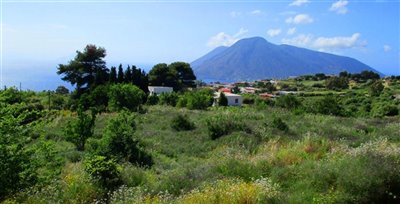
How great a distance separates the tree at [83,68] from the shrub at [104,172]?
134 ft

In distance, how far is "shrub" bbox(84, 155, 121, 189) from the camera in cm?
805

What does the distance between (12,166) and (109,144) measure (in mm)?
5723

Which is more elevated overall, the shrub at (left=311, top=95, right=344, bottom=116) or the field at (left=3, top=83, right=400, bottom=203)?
the field at (left=3, top=83, right=400, bottom=203)

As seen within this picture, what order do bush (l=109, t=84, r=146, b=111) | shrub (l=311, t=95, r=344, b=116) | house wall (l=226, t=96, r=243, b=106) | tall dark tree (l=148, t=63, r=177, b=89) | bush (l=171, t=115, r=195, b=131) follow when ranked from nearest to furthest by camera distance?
bush (l=171, t=115, r=195, b=131)
bush (l=109, t=84, r=146, b=111)
shrub (l=311, t=95, r=344, b=116)
house wall (l=226, t=96, r=243, b=106)
tall dark tree (l=148, t=63, r=177, b=89)

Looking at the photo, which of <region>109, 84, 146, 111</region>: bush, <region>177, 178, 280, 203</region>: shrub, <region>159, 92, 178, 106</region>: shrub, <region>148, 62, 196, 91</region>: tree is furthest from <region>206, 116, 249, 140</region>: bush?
<region>148, 62, 196, 91</region>: tree

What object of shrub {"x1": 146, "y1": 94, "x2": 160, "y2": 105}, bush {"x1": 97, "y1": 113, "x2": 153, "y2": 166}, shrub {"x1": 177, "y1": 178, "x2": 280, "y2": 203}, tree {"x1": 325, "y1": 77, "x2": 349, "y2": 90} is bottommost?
shrub {"x1": 146, "y1": 94, "x2": 160, "y2": 105}

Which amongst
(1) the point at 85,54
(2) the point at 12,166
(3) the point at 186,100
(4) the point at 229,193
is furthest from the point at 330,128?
(1) the point at 85,54

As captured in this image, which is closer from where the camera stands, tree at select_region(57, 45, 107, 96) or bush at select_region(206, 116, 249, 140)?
bush at select_region(206, 116, 249, 140)

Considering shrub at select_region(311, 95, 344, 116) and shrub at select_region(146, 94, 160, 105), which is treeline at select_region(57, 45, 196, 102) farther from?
shrub at select_region(311, 95, 344, 116)

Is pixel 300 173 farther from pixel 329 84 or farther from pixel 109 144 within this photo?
pixel 329 84

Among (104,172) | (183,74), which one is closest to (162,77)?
(183,74)

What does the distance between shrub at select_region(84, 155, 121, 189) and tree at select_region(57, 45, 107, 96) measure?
40.7m

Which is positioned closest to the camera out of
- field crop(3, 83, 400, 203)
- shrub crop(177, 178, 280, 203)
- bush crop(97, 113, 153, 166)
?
shrub crop(177, 178, 280, 203)

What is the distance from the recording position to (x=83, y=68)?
158ft
